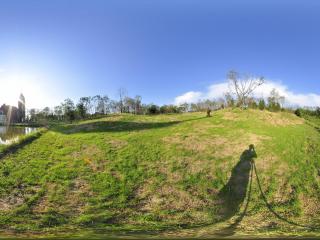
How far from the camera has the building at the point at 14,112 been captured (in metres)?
89.7

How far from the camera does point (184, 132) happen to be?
2542cm

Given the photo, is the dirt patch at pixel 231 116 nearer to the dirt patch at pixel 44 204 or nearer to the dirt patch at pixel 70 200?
the dirt patch at pixel 70 200

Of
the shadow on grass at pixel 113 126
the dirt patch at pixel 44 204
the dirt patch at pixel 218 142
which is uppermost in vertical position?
the shadow on grass at pixel 113 126

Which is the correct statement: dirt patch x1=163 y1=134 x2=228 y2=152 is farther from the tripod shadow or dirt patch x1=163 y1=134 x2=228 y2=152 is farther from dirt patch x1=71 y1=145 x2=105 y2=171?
dirt patch x1=71 y1=145 x2=105 y2=171

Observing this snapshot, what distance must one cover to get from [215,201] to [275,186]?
134 inches

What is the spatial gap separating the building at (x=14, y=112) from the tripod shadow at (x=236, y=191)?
81343 millimetres

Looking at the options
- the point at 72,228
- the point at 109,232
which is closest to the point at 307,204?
the point at 109,232

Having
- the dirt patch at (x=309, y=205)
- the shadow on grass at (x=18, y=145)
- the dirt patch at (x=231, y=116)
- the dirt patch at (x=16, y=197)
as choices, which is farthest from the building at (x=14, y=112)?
the dirt patch at (x=309, y=205)

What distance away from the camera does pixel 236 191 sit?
15.2m

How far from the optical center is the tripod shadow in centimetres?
1270

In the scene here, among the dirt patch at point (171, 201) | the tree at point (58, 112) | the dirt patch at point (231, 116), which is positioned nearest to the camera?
the dirt patch at point (171, 201)

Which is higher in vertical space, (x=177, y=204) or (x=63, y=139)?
(x=63, y=139)

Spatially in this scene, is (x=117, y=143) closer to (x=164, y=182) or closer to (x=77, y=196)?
(x=164, y=182)

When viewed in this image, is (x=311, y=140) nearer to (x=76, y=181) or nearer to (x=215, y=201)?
(x=215, y=201)
